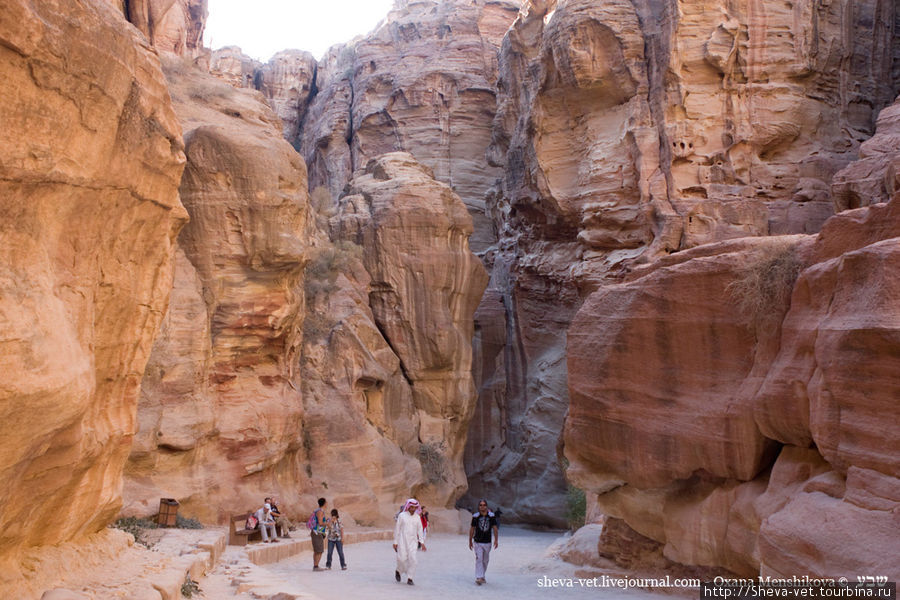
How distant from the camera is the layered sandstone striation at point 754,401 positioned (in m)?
7.37

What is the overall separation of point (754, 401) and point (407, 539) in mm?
4999

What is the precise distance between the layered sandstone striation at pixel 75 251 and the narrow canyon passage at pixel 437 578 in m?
3.45

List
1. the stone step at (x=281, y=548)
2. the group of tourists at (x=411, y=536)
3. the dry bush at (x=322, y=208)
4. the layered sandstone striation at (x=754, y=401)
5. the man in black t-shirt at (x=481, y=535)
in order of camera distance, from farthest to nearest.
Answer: the dry bush at (x=322, y=208), the stone step at (x=281, y=548), the man in black t-shirt at (x=481, y=535), the group of tourists at (x=411, y=536), the layered sandstone striation at (x=754, y=401)

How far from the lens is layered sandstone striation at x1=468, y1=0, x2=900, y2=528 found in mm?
26203

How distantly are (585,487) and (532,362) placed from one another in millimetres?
22147

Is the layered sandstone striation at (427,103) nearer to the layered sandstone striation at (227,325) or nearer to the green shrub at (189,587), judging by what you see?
the layered sandstone striation at (227,325)

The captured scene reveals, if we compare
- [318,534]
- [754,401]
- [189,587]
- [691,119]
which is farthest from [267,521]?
[691,119]

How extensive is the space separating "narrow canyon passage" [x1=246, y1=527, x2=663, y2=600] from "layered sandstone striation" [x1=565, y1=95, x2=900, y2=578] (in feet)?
5.37

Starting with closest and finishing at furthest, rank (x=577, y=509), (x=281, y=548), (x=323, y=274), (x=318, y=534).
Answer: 1. (x=318, y=534)
2. (x=281, y=548)
3. (x=577, y=509)
4. (x=323, y=274)

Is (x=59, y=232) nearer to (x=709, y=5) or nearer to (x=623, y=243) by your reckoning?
(x=623, y=243)

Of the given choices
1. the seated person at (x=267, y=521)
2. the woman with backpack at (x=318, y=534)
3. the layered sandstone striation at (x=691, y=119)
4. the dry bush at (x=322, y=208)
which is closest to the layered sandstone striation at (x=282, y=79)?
the dry bush at (x=322, y=208)

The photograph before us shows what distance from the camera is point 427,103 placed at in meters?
44.0

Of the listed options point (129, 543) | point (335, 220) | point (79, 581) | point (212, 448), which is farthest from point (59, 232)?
point (335, 220)

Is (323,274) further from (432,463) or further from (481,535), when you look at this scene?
(481,535)
